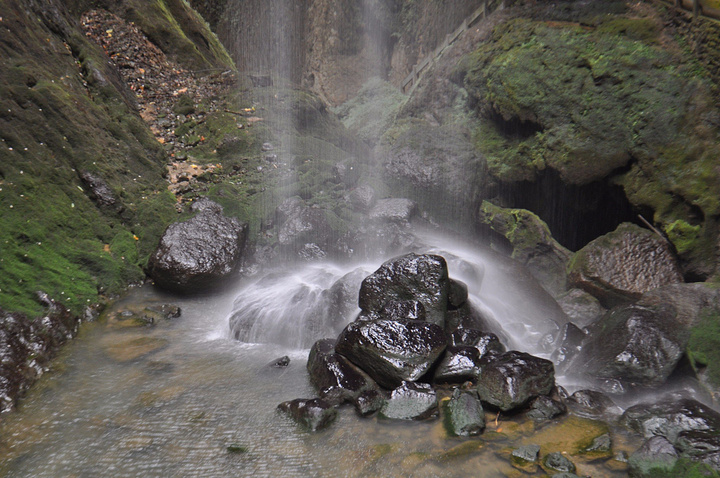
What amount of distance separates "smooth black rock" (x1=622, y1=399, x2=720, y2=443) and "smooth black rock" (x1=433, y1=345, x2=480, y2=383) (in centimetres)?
150

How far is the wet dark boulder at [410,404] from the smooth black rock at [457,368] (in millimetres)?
425

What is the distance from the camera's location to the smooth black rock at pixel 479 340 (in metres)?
5.20

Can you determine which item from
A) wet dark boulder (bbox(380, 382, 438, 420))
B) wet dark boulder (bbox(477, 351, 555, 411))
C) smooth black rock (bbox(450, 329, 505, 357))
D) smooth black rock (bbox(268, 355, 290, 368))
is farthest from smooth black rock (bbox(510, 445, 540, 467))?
smooth black rock (bbox(268, 355, 290, 368))

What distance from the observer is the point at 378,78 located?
22.0 m

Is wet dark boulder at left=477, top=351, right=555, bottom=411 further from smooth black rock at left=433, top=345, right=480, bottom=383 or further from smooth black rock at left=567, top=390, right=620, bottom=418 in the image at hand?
smooth black rock at left=567, top=390, right=620, bottom=418

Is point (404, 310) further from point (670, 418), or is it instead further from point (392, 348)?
point (670, 418)

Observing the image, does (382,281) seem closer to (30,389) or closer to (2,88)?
(30,389)

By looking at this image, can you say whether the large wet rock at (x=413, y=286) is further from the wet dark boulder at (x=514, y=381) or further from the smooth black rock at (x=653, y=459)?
the smooth black rock at (x=653, y=459)

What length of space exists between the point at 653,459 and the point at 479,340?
225cm

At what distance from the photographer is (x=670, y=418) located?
3.88 metres

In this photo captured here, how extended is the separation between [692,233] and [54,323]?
367 inches

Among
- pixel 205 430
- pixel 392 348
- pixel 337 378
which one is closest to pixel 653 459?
pixel 392 348

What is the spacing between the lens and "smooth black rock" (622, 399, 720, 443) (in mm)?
3725

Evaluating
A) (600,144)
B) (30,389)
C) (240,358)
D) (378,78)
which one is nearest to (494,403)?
(240,358)
